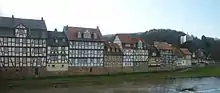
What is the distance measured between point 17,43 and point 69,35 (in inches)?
430

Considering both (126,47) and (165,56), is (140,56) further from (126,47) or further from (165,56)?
(165,56)

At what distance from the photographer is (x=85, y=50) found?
67688 millimetres

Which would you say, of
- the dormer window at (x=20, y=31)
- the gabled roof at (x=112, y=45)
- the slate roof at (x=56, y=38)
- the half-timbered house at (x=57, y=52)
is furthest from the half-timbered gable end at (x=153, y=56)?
the dormer window at (x=20, y=31)

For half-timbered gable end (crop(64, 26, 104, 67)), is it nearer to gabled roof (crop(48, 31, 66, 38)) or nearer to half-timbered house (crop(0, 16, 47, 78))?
gabled roof (crop(48, 31, 66, 38))

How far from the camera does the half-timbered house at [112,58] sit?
233 feet

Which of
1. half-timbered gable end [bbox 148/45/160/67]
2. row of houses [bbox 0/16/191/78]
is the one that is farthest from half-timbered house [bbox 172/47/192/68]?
row of houses [bbox 0/16/191/78]

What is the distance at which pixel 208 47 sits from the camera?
132 m

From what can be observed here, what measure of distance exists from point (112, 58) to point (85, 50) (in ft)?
24.0

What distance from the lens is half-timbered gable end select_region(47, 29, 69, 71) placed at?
205 ft

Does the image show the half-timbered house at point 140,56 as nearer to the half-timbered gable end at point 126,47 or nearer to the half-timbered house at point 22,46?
the half-timbered gable end at point 126,47

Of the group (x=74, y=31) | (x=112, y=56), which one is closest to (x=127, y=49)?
(x=112, y=56)

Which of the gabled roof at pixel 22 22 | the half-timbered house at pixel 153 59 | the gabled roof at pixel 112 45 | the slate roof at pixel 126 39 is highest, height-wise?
the gabled roof at pixel 22 22

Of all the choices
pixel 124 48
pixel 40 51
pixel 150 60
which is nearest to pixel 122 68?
pixel 124 48

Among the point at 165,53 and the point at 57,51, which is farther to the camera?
the point at 165,53
